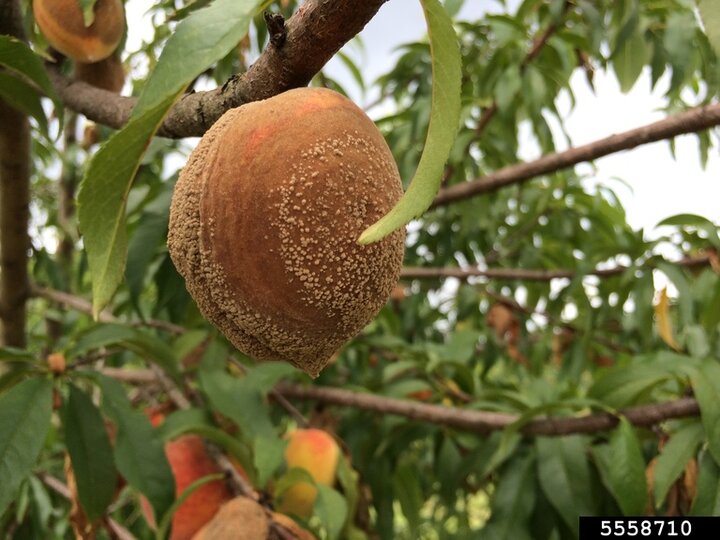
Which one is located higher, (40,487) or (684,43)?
(684,43)

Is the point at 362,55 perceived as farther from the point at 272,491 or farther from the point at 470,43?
the point at 272,491

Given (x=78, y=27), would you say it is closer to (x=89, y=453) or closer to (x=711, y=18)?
(x=89, y=453)

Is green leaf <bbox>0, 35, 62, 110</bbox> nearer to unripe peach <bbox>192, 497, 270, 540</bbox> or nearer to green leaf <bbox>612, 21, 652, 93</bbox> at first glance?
unripe peach <bbox>192, 497, 270, 540</bbox>

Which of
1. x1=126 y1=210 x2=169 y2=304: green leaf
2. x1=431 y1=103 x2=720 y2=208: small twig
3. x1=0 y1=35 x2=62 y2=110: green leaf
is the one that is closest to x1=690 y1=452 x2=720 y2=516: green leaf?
x1=431 y1=103 x2=720 y2=208: small twig

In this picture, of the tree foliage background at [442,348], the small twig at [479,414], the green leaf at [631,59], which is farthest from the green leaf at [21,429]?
the green leaf at [631,59]

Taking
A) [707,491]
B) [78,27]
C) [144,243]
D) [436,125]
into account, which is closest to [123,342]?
[144,243]

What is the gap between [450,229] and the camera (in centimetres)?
168

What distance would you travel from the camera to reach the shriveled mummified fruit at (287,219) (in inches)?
13.2

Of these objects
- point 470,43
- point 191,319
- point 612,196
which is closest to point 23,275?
point 191,319

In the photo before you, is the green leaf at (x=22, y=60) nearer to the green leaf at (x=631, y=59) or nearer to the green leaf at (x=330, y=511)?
the green leaf at (x=330, y=511)

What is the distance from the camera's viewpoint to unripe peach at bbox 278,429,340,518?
821mm

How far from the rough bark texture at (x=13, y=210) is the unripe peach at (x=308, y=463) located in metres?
0.44

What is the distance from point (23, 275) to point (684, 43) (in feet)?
3.71

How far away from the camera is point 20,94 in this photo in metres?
0.54
